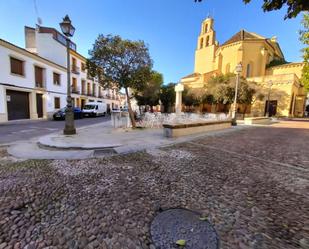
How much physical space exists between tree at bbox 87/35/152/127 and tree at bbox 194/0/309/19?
6.65 m

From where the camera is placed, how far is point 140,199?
2.54 metres

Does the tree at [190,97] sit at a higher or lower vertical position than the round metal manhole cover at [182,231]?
higher

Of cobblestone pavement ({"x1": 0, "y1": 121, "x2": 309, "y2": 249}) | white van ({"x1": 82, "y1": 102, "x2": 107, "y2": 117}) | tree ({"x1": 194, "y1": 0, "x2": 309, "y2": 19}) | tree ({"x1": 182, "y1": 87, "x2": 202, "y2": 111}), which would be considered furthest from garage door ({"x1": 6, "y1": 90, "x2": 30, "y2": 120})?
tree ({"x1": 194, "y1": 0, "x2": 309, "y2": 19})

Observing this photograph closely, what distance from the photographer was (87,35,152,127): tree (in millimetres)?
8148

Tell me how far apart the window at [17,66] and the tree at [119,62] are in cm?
984

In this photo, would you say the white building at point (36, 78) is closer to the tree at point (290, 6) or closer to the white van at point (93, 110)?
the white van at point (93, 110)

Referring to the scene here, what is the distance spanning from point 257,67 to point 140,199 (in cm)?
3368

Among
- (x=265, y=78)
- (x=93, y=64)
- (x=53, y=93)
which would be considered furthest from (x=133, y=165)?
(x=265, y=78)

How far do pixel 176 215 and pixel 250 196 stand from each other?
1.29m

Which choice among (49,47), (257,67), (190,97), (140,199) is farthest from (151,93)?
(257,67)

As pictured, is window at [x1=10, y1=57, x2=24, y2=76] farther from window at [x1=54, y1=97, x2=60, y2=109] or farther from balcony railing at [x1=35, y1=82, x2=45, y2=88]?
window at [x1=54, y1=97, x2=60, y2=109]

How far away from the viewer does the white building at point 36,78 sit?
13352mm

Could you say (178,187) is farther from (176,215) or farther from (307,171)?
(307,171)

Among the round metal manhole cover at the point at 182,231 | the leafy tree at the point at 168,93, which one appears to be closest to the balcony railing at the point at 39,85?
the leafy tree at the point at 168,93
